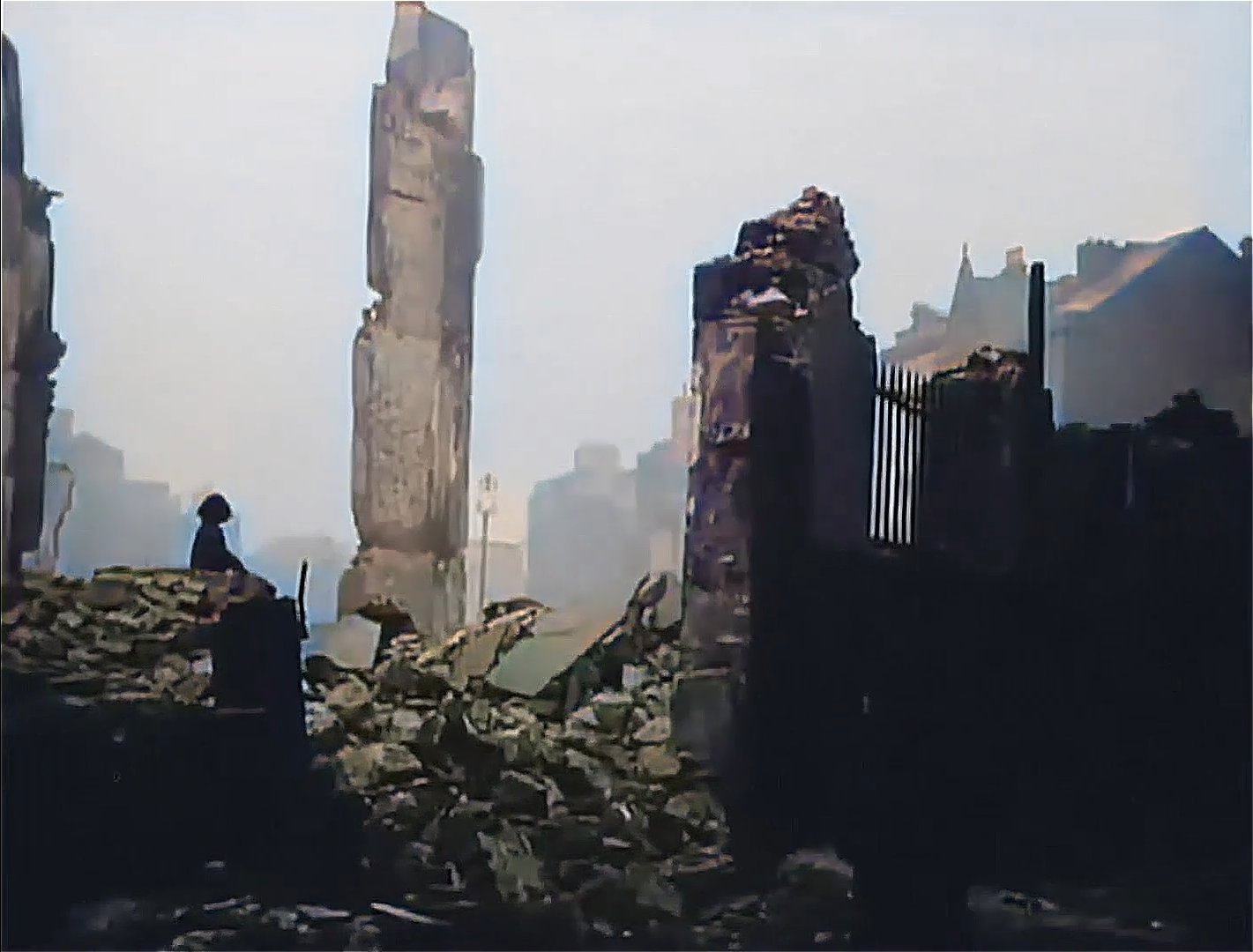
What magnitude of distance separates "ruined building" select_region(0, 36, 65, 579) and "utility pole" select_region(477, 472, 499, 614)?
887mm

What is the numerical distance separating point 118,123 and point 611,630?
1454mm

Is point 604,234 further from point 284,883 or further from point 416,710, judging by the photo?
point 284,883

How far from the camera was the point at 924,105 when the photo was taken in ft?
8.72

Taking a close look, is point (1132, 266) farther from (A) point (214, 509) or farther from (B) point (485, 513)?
(A) point (214, 509)

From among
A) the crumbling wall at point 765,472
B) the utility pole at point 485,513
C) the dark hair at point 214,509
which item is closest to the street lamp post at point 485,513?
the utility pole at point 485,513

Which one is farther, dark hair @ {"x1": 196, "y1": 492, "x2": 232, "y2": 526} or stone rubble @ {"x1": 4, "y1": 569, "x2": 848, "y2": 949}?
dark hair @ {"x1": 196, "y1": 492, "x2": 232, "y2": 526}

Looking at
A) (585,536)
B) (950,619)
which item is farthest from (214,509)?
(950,619)

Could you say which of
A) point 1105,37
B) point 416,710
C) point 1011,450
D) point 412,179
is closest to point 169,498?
point 416,710

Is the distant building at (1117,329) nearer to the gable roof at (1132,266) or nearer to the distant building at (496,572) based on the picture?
the gable roof at (1132,266)

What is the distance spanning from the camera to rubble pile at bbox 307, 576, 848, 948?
2.49 metres

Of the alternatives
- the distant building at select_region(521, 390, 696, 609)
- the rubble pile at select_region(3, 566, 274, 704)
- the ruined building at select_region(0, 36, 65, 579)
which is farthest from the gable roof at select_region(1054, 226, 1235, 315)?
the ruined building at select_region(0, 36, 65, 579)

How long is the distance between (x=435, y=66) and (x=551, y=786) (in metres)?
1.46

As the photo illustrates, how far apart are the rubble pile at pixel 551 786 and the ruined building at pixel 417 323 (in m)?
0.21

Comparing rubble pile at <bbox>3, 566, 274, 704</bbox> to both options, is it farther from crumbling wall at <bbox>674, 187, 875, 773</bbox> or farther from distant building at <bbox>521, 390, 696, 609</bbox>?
crumbling wall at <bbox>674, 187, 875, 773</bbox>
